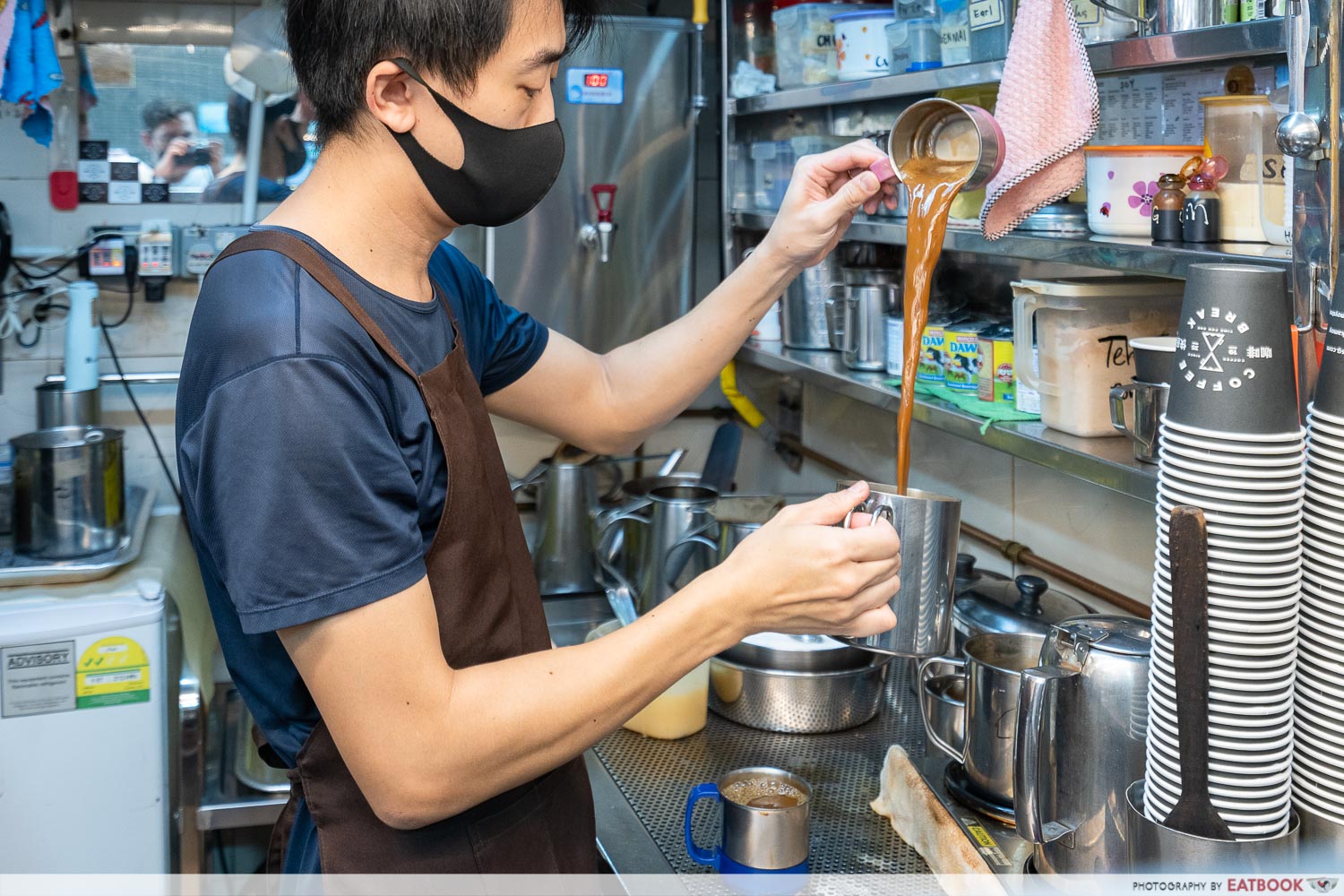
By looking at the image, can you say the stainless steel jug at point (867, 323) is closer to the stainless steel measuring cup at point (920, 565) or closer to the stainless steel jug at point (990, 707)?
the stainless steel jug at point (990, 707)

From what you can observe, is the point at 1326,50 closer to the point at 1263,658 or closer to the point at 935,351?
the point at 1263,658

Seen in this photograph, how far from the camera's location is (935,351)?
1.87 meters

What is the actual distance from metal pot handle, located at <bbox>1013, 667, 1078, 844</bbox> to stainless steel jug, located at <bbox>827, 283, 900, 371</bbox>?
1.04 metres

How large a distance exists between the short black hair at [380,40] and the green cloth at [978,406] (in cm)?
91

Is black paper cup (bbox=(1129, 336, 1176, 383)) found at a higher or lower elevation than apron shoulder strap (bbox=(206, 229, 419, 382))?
lower

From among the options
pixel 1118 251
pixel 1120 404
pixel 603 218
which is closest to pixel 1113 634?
pixel 1120 404

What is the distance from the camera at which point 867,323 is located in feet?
6.91

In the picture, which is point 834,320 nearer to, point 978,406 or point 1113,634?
point 978,406

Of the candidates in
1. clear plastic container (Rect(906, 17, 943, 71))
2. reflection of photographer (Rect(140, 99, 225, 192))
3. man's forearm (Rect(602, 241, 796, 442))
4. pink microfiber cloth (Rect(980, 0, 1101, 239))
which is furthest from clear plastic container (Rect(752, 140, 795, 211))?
reflection of photographer (Rect(140, 99, 225, 192))

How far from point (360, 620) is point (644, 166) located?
203 cm

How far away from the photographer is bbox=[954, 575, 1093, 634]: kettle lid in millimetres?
1610

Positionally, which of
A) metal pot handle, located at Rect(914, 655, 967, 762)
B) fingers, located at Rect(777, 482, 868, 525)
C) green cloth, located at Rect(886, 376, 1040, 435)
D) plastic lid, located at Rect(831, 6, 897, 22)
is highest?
plastic lid, located at Rect(831, 6, 897, 22)

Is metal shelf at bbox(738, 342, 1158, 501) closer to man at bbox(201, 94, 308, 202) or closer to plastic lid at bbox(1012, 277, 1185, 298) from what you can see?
plastic lid at bbox(1012, 277, 1185, 298)

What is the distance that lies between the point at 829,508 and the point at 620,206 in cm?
188
